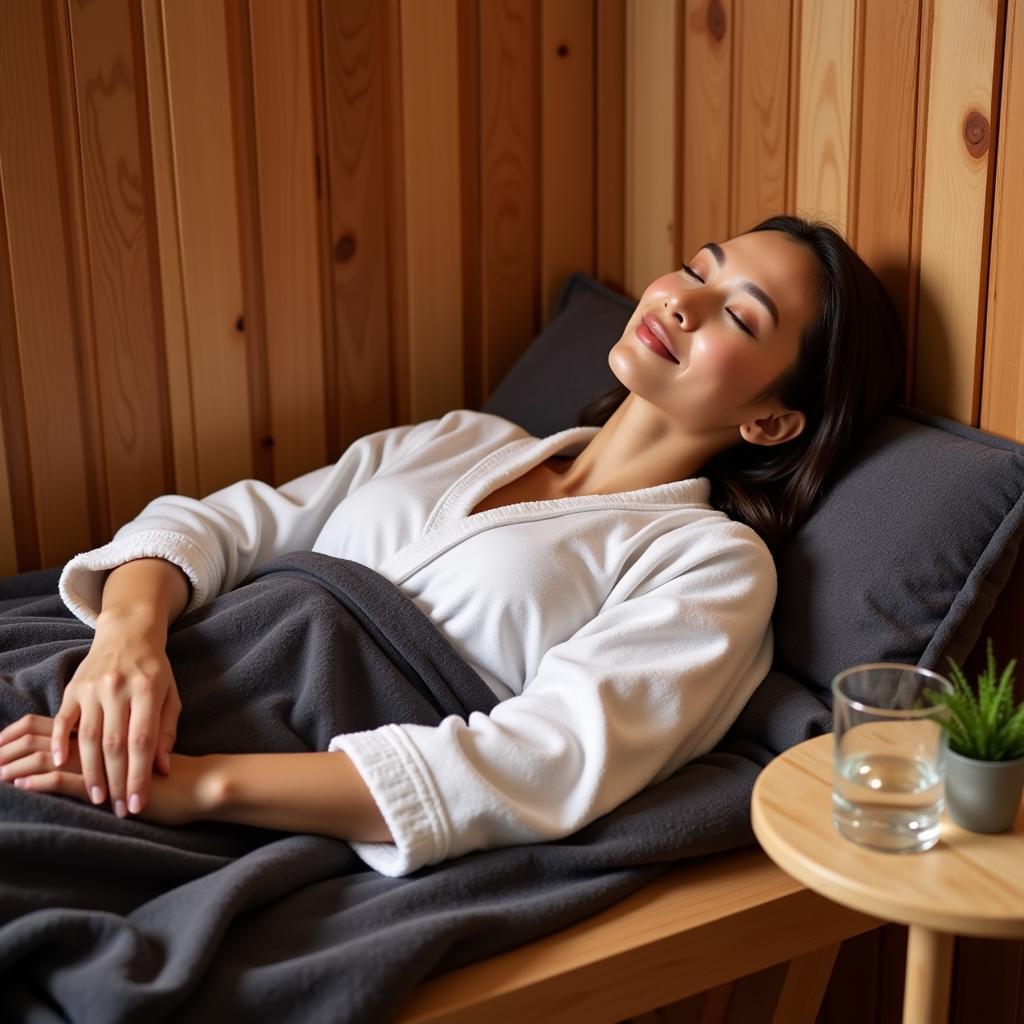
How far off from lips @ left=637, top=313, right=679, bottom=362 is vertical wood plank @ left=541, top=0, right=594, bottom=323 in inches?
26.8

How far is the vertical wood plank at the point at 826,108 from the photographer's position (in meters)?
1.65

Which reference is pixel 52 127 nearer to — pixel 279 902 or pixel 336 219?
pixel 336 219

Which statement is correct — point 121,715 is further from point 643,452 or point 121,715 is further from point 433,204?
Result: point 433,204

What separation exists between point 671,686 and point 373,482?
545 mm

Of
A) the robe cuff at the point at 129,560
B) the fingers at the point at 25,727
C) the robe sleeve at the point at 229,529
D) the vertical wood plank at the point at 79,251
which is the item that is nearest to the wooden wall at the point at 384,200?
the vertical wood plank at the point at 79,251

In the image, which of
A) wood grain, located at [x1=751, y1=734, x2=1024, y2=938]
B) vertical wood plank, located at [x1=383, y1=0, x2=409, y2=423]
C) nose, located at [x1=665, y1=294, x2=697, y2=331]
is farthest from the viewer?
vertical wood plank, located at [x1=383, y1=0, x2=409, y2=423]

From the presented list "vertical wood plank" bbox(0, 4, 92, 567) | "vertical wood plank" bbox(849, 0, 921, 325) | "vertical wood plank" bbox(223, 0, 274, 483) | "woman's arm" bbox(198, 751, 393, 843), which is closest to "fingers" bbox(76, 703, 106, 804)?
"woman's arm" bbox(198, 751, 393, 843)

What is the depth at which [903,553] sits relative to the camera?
1417 mm

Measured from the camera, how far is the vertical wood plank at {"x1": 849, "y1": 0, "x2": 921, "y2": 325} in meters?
1.55

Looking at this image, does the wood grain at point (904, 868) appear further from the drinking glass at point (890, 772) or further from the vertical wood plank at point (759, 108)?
the vertical wood plank at point (759, 108)

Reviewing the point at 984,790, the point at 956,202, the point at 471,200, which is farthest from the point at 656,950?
the point at 471,200

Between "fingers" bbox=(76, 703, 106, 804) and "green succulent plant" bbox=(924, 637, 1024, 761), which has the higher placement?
"green succulent plant" bbox=(924, 637, 1024, 761)

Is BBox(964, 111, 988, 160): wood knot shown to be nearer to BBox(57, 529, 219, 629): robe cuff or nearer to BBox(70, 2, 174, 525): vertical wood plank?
BBox(57, 529, 219, 629): robe cuff

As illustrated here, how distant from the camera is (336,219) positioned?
202cm
